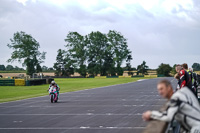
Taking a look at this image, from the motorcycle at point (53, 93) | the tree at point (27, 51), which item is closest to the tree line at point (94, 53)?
the tree at point (27, 51)

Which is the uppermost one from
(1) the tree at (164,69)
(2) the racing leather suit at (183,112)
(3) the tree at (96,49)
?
(3) the tree at (96,49)

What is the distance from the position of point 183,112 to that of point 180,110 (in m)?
0.05

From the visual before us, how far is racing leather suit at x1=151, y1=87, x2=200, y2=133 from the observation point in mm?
4293

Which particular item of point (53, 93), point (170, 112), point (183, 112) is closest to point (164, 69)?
point (53, 93)

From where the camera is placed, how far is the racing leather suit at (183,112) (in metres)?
4.29

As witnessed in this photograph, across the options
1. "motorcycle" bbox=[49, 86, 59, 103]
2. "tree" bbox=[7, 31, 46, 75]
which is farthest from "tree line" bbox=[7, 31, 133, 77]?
"motorcycle" bbox=[49, 86, 59, 103]

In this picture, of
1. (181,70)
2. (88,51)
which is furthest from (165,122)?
(88,51)

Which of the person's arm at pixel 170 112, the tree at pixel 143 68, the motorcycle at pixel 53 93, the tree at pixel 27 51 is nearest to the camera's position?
the person's arm at pixel 170 112

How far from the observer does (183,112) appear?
438 cm

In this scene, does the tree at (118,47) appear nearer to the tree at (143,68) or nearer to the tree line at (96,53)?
the tree line at (96,53)

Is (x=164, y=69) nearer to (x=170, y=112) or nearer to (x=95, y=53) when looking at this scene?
(x=95, y=53)

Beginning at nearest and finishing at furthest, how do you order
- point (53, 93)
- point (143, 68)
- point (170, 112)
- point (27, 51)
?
point (170, 112), point (53, 93), point (27, 51), point (143, 68)

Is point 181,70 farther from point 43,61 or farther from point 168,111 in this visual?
A: point 43,61

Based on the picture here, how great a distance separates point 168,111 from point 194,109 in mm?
371
